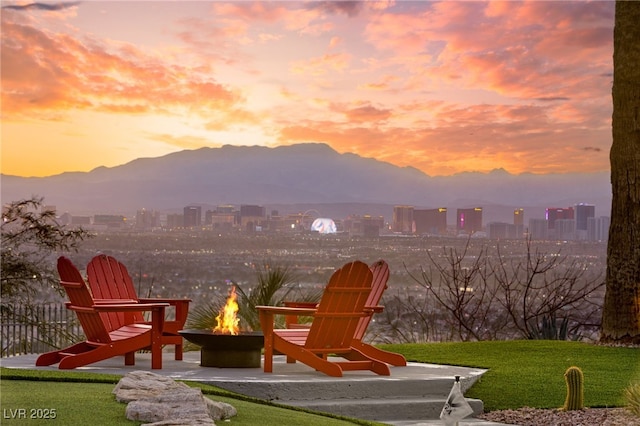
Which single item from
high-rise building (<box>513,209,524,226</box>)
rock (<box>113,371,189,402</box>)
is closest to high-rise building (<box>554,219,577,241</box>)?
high-rise building (<box>513,209,524,226</box>)

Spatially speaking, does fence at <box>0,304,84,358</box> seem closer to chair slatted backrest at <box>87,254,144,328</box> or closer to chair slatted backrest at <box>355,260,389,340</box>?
chair slatted backrest at <box>87,254,144,328</box>

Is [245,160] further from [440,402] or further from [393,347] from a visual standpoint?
[440,402]

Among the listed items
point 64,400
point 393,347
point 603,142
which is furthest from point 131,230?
point 64,400

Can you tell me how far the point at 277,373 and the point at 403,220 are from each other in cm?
2058

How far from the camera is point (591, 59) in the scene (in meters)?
22.3

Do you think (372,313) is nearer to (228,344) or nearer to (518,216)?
(228,344)

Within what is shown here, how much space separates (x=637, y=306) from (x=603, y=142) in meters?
12.5

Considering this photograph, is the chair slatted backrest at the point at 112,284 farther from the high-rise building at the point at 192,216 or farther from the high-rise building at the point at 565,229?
the high-rise building at the point at 192,216

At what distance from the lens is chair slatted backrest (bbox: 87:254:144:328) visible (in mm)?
10062

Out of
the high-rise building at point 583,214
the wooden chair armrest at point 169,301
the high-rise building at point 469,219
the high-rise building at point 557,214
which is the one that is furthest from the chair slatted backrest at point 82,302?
the high-rise building at point 557,214

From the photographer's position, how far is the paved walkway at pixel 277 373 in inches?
338

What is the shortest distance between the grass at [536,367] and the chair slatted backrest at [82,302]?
3.75 meters

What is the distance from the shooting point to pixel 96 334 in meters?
9.45

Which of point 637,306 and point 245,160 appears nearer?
point 637,306
